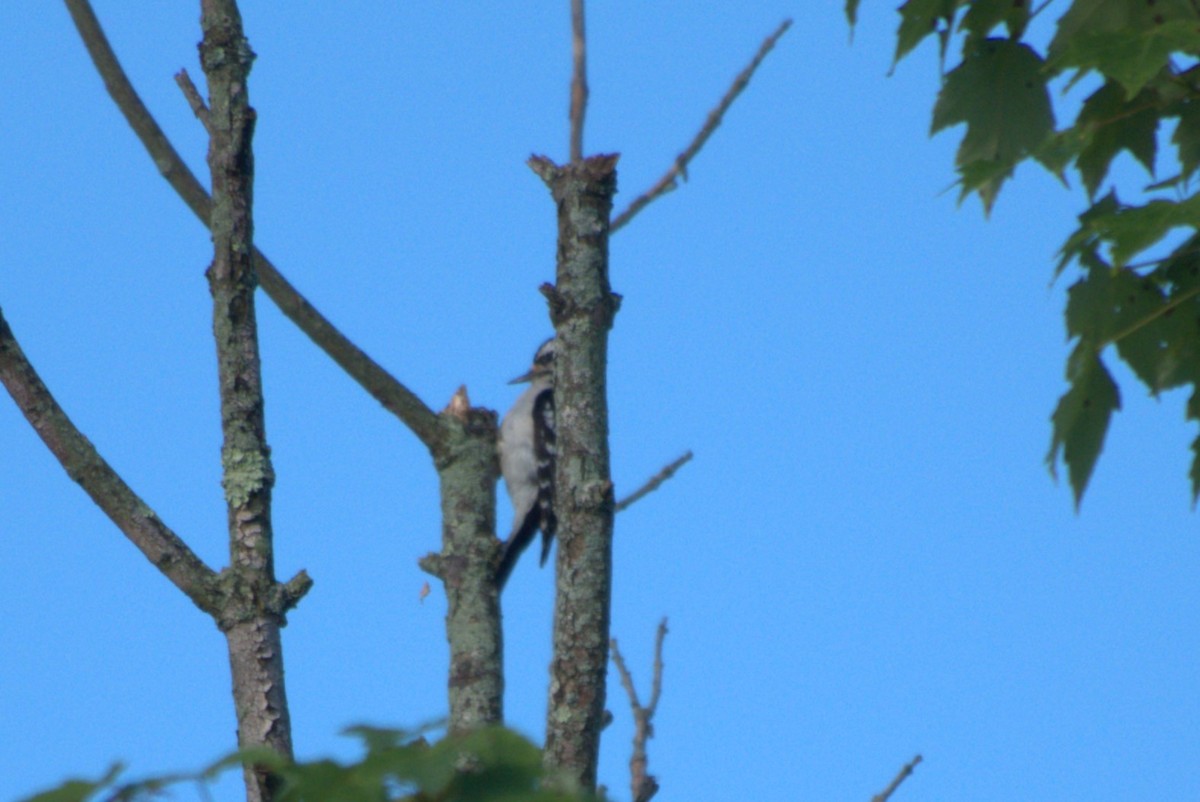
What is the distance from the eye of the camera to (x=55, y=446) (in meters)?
2.81

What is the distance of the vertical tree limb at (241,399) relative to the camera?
8.84 ft

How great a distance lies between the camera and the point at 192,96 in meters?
3.10

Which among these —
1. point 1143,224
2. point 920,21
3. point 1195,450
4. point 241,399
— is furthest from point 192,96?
point 1195,450

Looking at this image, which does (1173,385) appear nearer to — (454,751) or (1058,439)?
(1058,439)

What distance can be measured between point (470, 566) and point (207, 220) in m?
1.30

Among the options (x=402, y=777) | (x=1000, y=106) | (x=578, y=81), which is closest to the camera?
(x=402, y=777)

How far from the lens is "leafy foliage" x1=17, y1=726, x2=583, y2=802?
1.30 meters

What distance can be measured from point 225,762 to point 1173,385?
2370mm

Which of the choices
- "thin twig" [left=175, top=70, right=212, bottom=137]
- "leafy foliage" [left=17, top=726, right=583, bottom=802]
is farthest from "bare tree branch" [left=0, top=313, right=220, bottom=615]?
"leafy foliage" [left=17, top=726, right=583, bottom=802]

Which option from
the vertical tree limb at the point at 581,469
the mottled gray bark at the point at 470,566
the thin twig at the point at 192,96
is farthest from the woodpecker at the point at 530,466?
the thin twig at the point at 192,96

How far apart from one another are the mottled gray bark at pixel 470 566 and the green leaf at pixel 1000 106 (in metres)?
1.96

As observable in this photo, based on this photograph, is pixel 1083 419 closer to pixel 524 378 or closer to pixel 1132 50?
pixel 1132 50

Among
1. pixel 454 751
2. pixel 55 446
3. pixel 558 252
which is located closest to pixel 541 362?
pixel 558 252

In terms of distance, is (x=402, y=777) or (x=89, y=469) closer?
(x=402, y=777)
